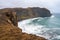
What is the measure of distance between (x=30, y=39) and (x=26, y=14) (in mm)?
105293

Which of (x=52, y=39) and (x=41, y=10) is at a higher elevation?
(x=52, y=39)

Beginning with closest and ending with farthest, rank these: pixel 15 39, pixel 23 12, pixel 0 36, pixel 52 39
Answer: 1. pixel 15 39
2. pixel 0 36
3. pixel 52 39
4. pixel 23 12

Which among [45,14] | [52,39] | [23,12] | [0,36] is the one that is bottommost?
[45,14]

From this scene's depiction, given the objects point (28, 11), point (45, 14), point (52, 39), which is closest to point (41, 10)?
point (45, 14)

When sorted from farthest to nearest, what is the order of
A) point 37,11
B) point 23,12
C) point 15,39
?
point 37,11 < point 23,12 < point 15,39

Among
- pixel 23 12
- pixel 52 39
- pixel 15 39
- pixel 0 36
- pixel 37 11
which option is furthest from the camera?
pixel 37 11

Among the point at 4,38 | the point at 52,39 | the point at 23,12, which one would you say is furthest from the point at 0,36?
the point at 23,12

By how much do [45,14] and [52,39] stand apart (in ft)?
378

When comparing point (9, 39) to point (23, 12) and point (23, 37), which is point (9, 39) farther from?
point (23, 12)

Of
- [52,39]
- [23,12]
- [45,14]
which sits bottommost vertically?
[45,14]

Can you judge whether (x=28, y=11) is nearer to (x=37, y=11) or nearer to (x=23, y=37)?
(x=37, y=11)

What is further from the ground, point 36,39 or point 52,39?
point 36,39

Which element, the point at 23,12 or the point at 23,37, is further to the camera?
the point at 23,12

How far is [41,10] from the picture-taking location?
146625mm
